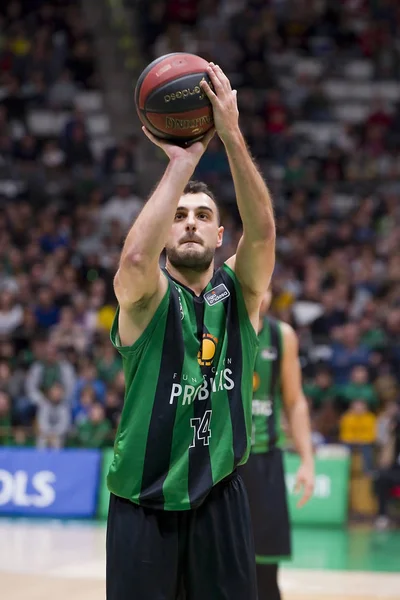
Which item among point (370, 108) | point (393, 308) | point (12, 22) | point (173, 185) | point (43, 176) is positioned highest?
point (12, 22)

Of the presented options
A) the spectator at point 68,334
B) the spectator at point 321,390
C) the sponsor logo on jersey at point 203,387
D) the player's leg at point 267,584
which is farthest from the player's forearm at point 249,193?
the spectator at point 68,334

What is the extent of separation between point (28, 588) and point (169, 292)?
4819 millimetres

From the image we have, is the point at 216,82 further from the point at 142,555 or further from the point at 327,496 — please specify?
A: the point at 327,496

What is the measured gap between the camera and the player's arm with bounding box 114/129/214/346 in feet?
12.1

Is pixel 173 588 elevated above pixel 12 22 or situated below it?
below

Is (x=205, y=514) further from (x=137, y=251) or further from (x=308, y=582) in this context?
(x=308, y=582)

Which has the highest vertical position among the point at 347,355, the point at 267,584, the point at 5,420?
the point at 347,355

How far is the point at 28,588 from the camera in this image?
26.2 feet

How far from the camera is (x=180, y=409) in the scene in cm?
386

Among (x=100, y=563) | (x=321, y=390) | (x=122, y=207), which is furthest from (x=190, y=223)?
(x=122, y=207)

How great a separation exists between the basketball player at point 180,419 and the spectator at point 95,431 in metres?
8.86

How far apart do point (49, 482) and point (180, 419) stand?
9088mm

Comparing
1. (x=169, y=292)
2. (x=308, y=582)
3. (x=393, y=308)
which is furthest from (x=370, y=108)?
(x=169, y=292)

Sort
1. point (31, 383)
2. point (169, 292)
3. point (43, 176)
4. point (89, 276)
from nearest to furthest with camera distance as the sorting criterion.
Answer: point (169, 292) < point (31, 383) < point (89, 276) < point (43, 176)
